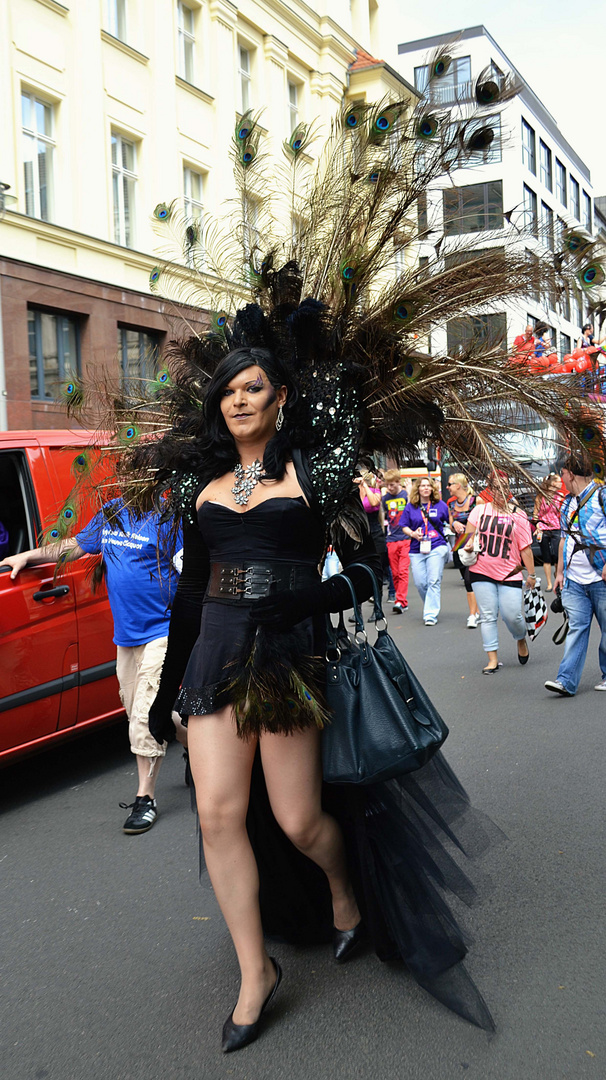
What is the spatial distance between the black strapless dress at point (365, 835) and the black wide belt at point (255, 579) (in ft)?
0.09

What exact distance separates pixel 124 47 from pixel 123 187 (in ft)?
8.68

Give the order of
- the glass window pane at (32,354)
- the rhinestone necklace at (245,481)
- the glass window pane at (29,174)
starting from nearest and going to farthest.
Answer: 1. the rhinestone necklace at (245,481)
2. the glass window pane at (32,354)
3. the glass window pane at (29,174)

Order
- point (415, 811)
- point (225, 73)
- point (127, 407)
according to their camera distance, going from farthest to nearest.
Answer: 1. point (225, 73)
2. point (127, 407)
3. point (415, 811)

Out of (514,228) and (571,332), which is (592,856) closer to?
(571,332)

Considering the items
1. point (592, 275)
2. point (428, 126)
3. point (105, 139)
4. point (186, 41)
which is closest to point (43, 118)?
point (105, 139)

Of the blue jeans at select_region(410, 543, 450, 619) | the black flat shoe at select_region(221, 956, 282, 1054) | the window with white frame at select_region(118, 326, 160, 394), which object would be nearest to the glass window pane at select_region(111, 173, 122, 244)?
the blue jeans at select_region(410, 543, 450, 619)

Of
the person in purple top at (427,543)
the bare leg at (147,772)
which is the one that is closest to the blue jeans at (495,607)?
Result: the person in purple top at (427,543)

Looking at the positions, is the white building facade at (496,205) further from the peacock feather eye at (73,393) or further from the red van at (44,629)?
the red van at (44,629)

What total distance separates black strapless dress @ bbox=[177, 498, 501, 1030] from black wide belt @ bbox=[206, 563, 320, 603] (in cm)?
3

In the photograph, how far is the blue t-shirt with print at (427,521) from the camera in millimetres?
12195

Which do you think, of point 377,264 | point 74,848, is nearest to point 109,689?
point 74,848

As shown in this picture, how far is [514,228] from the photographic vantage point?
11.2 ft

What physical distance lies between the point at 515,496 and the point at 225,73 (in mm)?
20412

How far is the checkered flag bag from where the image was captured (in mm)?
8508
